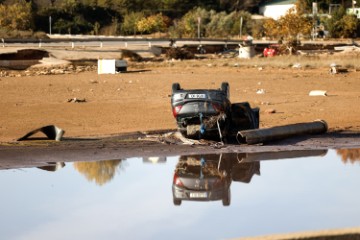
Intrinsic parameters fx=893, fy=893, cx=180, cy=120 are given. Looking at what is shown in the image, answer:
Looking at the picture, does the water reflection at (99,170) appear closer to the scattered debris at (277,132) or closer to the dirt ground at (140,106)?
the dirt ground at (140,106)

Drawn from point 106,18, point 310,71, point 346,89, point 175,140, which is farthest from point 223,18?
point 175,140

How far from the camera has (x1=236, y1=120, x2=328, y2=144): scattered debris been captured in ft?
42.1

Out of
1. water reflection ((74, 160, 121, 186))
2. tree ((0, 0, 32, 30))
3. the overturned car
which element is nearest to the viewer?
water reflection ((74, 160, 121, 186))

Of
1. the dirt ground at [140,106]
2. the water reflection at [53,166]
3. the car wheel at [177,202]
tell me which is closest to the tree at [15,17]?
the dirt ground at [140,106]

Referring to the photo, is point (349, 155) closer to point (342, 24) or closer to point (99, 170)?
point (99, 170)

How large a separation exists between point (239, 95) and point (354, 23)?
46.4 m

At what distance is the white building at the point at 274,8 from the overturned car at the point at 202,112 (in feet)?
239

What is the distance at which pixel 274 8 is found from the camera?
87500 mm

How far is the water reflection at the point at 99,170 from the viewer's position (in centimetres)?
949

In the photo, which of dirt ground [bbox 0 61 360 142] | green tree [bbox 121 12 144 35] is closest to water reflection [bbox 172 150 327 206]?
dirt ground [bbox 0 61 360 142]

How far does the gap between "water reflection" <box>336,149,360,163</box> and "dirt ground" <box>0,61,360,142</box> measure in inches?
138

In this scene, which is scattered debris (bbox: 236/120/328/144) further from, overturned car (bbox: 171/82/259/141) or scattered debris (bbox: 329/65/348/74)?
scattered debris (bbox: 329/65/348/74)

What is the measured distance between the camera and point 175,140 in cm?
1341

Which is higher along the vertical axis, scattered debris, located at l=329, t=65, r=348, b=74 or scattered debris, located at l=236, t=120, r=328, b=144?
scattered debris, located at l=236, t=120, r=328, b=144
